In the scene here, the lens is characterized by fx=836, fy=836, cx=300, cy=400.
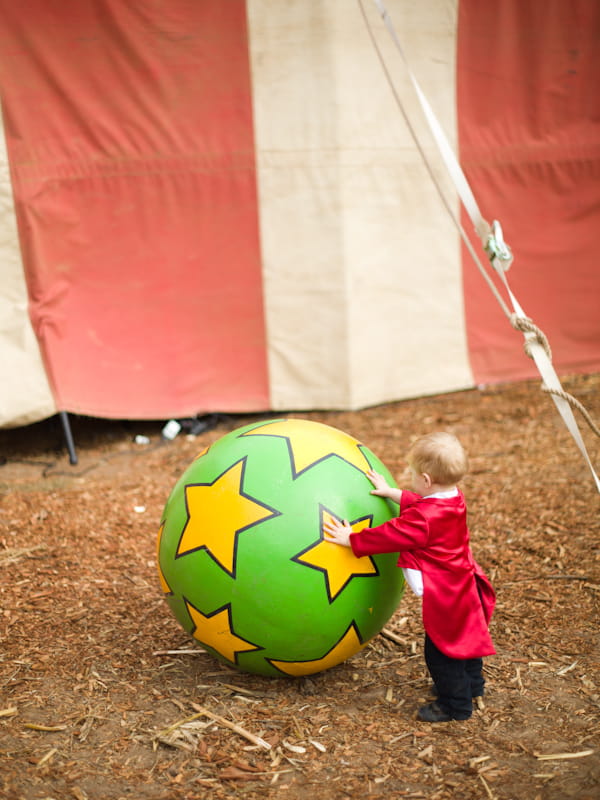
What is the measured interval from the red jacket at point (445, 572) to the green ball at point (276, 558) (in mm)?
147

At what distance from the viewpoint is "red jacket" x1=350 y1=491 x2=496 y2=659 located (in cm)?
292

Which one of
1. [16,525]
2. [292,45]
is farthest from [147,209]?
[16,525]

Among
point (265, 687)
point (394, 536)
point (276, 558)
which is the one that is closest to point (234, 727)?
point (265, 687)

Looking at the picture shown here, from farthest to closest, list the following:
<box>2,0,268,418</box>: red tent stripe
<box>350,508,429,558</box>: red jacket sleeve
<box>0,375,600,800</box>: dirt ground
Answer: <box>2,0,268,418</box>: red tent stripe
<box>350,508,429,558</box>: red jacket sleeve
<box>0,375,600,800</box>: dirt ground

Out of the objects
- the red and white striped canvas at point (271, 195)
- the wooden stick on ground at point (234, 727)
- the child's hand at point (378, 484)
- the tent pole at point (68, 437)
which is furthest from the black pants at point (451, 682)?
the red and white striped canvas at point (271, 195)

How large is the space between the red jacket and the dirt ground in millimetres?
335

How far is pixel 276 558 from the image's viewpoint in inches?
113

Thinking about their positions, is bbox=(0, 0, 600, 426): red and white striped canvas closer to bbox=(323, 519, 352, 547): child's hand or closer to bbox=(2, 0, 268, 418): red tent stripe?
bbox=(2, 0, 268, 418): red tent stripe

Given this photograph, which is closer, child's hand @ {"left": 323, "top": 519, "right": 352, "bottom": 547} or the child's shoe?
child's hand @ {"left": 323, "top": 519, "right": 352, "bottom": 547}

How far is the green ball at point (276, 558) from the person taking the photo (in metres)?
2.88

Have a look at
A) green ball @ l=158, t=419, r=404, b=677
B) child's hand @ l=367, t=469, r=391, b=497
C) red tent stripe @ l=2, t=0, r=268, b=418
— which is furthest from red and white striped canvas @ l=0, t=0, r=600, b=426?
child's hand @ l=367, t=469, r=391, b=497

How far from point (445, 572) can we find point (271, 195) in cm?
424

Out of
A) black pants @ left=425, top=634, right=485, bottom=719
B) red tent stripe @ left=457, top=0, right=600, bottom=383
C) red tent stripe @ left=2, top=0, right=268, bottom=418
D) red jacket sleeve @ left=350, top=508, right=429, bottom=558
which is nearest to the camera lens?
red jacket sleeve @ left=350, top=508, right=429, bottom=558

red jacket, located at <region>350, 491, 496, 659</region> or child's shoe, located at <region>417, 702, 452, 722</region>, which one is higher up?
Answer: red jacket, located at <region>350, 491, 496, 659</region>
